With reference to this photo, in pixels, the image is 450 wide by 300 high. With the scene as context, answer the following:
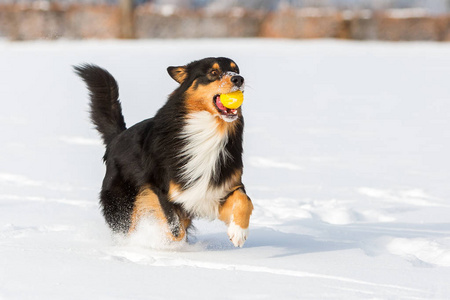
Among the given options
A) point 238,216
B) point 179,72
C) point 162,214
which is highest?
point 179,72

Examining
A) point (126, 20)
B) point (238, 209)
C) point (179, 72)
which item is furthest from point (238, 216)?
point (126, 20)

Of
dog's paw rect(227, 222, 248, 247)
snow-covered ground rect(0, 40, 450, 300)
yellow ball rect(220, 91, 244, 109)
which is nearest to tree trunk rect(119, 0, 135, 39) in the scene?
snow-covered ground rect(0, 40, 450, 300)

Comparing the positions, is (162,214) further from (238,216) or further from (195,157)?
(238,216)

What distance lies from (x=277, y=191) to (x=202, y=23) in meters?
16.6

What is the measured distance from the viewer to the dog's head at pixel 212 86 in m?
4.14

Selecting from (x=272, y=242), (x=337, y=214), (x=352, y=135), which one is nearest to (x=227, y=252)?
(x=272, y=242)

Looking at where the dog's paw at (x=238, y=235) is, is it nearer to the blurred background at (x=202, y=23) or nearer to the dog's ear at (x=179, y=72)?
the dog's ear at (x=179, y=72)

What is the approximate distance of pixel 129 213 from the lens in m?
4.64

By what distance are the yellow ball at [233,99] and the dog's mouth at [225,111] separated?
4cm

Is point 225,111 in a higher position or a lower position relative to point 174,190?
higher

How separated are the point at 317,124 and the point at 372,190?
393 centimetres

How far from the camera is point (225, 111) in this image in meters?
4.21

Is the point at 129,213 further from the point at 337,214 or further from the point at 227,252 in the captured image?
the point at 337,214

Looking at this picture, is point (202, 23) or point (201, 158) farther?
Result: point (202, 23)
